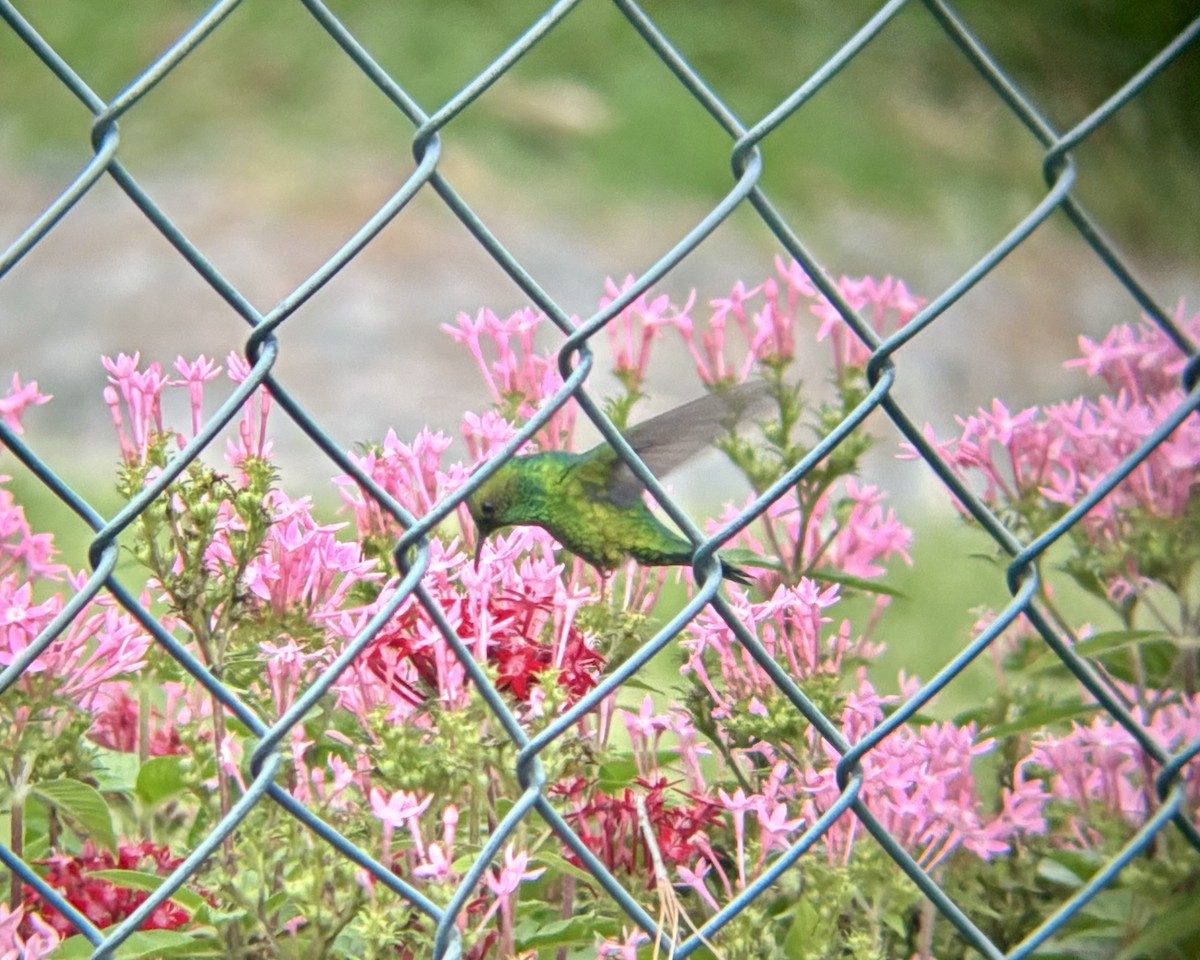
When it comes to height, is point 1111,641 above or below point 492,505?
below

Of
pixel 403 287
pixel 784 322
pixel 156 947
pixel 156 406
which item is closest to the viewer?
pixel 156 947

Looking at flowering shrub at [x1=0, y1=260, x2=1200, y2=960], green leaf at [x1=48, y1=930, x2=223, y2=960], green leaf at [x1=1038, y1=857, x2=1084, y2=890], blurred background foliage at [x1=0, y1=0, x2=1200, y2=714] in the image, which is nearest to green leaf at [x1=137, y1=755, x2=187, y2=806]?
flowering shrub at [x1=0, y1=260, x2=1200, y2=960]

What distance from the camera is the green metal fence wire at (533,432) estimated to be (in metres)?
0.69

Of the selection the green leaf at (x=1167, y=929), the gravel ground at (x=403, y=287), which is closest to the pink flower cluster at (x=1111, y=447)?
the green leaf at (x=1167, y=929)

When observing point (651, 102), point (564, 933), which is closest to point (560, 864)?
point (564, 933)

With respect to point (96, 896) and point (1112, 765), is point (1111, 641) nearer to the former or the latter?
point (1112, 765)

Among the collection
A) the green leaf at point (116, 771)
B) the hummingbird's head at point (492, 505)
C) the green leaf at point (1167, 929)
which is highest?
the green leaf at point (116, 771)

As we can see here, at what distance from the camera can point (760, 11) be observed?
7.17 meters

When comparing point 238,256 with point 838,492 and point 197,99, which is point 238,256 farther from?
point 838,492

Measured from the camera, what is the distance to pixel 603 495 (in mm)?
1161

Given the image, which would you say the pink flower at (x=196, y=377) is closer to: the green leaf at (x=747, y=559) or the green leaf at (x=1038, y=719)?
the green leaf at (x=747, y=559)

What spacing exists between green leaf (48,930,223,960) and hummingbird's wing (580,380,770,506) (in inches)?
16.0

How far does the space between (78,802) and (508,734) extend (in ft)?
0.95

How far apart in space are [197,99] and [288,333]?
5.62 ft
